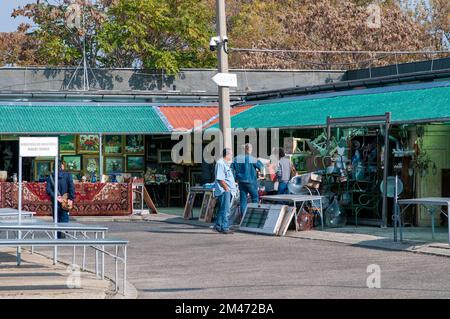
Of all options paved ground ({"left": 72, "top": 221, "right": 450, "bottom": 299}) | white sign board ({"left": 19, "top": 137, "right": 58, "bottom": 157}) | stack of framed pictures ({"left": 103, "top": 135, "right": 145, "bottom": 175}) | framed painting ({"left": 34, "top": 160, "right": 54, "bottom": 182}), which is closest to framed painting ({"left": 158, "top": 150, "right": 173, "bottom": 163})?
stack of framed pictures ({"left": 103, "top": 135, "right": 145, "bottom": 175})

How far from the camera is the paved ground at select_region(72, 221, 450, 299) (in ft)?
43.5

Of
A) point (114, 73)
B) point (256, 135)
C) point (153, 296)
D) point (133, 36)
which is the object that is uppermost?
point (133, 36)

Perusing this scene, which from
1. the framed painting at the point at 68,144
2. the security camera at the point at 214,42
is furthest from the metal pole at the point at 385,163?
the framed painting at the point at 68,144

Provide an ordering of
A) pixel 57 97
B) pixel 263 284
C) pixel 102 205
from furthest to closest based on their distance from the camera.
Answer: pixel 57 97 → pixel 102 205 → pixel 263 284

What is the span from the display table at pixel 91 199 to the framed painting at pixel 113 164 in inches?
234

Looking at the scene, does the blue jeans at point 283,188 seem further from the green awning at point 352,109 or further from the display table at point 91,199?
the display table at point 91,199

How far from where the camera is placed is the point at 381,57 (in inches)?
2190

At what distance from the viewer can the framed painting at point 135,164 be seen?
36688mm

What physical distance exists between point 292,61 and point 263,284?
4582 centimetres

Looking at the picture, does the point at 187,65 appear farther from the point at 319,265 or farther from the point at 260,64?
the point at 319,265

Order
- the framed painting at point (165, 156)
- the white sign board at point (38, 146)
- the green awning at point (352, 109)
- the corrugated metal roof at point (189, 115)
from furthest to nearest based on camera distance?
1. the framed painting at point (165, 156)
2. the corrugated metal roof at point (189, 115)
3. the green awning at point (352, 109)
4. the white sign board at point (38, 146)

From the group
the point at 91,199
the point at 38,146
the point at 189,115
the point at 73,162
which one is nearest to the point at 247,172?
the point at 38,146

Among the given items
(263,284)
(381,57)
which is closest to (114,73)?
(381,57)

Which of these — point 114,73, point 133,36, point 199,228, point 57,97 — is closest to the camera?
point 199,228
